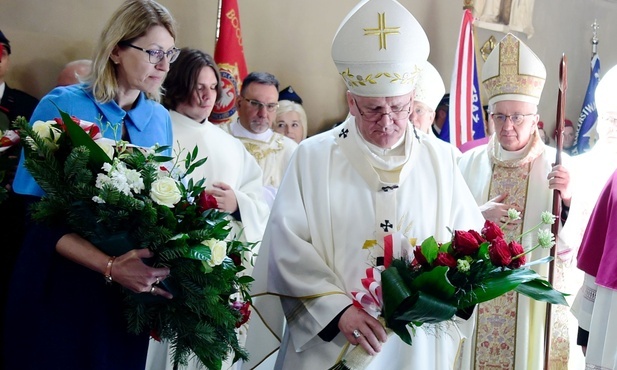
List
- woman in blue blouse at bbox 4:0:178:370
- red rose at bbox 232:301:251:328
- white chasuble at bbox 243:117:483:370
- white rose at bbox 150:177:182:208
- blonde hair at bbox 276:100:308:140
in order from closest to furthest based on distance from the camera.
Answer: white rose at bbox 150:177:182:208 → woman in blue blouse at bbox 4:0:178:370 → red rose at bbox 232:301:251:328 → white chasuble at bbox 243:117:483:370 → blonde hair at bbox 276:100:308:140

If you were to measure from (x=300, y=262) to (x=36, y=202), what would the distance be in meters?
0.93

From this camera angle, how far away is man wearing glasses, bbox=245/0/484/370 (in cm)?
308

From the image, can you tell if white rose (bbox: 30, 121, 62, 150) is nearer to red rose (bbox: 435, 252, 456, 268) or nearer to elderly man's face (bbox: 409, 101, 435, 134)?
red rose (bbox: 435, 252, 456, 268)

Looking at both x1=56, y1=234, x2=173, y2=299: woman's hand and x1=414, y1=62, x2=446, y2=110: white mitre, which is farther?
x1=414, y1=62, x2=446, y2=110: white mitre

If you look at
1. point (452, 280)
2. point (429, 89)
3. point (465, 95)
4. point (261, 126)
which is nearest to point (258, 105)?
point (261, 126)

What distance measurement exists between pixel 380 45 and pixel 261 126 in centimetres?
261

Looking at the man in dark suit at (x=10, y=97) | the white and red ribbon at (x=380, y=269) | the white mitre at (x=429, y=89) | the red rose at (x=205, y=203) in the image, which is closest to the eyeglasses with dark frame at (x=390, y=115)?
the white and red ribbon at (x=380, y=269)

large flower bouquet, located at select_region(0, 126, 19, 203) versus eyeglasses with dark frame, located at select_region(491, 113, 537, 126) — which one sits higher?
large flower bouquet, located at select_region(0, 126, 19, 203)

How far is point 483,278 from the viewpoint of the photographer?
2615 millimetres

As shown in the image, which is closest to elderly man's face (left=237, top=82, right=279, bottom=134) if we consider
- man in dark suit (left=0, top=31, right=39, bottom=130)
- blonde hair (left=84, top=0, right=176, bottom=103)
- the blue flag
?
man in dark suit (left=0, top=31, right=39, bottom=130)

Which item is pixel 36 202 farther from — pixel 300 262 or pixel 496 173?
pixel 496 173

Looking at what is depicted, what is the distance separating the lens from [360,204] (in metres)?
3.21

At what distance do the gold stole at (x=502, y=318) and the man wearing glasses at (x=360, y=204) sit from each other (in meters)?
1.79

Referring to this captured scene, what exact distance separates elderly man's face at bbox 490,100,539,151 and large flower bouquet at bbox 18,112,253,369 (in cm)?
268
